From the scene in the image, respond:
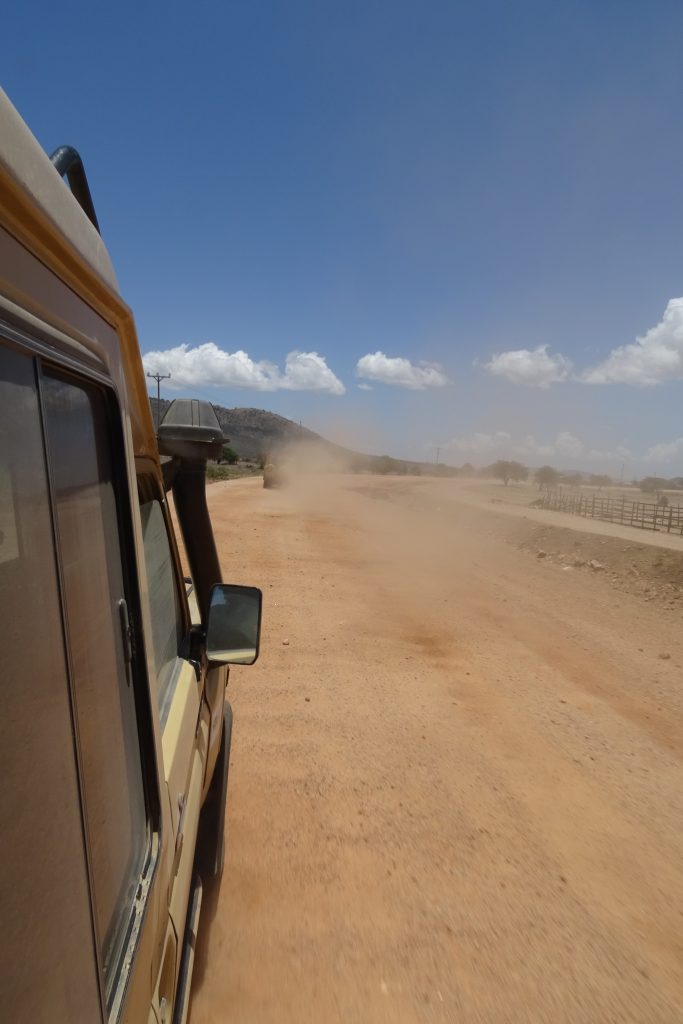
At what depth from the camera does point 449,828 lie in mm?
3680

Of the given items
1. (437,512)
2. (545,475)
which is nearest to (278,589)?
(437,512)

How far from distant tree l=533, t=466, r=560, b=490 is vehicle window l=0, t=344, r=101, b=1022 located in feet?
270

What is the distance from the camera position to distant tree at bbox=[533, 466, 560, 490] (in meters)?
80.1

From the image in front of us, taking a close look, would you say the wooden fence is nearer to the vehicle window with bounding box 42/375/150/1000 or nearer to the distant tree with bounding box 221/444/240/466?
the distant tree with bounding box 221/444/240/466

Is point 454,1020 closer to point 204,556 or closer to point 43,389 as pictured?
point 204,556

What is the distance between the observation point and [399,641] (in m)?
7.49

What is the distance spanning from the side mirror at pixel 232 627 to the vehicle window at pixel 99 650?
0.90 metres

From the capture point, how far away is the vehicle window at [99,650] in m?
0.96

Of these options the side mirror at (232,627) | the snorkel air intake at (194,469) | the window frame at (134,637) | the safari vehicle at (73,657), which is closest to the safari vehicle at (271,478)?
the snorkel air intake at (194,469)

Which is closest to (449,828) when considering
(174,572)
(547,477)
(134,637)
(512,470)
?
(174,572)

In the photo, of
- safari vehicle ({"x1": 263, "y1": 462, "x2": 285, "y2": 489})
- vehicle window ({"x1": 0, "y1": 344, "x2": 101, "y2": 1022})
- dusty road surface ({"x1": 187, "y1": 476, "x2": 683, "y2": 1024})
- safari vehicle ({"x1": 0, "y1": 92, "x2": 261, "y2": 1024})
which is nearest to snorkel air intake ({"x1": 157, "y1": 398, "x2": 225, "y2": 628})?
safari vehicle ({"x1": 0, "y1": 92, "x2": 261, "y2": 1024})

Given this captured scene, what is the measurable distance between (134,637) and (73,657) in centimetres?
36

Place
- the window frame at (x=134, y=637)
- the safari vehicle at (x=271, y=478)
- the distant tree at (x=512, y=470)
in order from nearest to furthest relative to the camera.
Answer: the window frame at (x=134, y=637)
the safari vehicle at (x=271, y=478)
the distant tree at (x=512, y=470)

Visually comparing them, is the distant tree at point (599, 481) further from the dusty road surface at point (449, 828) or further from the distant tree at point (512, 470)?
the dusty road surface at point (449, 828)
